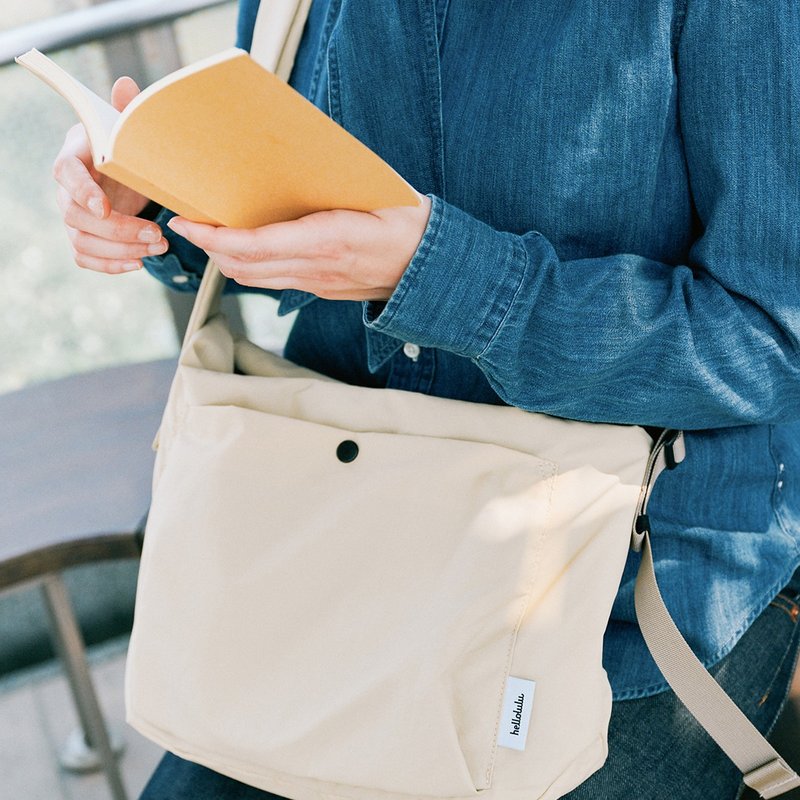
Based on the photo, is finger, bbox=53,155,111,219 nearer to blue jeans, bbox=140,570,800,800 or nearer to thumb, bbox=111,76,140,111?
thumb, bbox=111,76,140,111

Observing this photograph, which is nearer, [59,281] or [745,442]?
[745,442]

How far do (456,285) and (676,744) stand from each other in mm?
464

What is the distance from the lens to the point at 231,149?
522mm

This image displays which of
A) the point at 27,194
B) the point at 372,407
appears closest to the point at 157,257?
the point at 372,407

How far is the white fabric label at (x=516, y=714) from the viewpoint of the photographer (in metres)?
0.69

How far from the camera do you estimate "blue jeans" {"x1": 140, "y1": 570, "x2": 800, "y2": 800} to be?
30.0 inches

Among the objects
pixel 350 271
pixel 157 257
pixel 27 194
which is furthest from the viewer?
pixel 27 194

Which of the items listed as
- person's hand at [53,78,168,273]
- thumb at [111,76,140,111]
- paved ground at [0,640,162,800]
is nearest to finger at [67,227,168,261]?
person's hand at [53,78,168,273]

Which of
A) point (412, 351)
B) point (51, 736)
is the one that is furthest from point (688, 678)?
point (51, 736)

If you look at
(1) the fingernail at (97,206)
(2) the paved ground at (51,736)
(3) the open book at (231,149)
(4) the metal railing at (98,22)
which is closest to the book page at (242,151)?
(3) the open book at (231,149)

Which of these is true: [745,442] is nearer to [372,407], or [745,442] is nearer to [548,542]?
[548,542]

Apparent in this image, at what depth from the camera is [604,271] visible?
686 millimetres

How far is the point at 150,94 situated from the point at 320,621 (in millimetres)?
446

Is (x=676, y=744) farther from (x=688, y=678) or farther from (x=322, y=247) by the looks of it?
(x=322, y=247)
